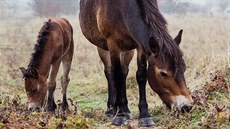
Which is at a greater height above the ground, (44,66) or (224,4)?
(224,4)

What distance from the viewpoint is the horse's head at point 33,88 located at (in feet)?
24.6

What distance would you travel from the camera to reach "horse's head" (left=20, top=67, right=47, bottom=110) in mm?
7488

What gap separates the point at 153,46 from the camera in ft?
19.5

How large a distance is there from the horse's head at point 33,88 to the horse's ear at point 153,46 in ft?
8.29

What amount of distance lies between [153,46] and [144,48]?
0.82ft

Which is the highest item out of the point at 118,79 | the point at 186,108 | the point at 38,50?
the point at 38,50

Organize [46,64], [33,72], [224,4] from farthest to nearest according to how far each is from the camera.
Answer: [224,4]
[46,64]
[33,72]

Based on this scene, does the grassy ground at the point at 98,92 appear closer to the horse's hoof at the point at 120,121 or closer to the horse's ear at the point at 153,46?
the horse's hoof at the point at 120,121

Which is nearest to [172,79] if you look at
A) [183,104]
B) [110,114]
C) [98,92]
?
[183,104]

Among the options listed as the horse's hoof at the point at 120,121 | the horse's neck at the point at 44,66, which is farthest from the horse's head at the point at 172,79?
the horse's neck at the point at 44,66

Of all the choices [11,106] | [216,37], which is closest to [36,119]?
[11,106]

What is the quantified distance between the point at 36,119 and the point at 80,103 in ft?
12.8

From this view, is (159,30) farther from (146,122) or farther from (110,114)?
(110,114)

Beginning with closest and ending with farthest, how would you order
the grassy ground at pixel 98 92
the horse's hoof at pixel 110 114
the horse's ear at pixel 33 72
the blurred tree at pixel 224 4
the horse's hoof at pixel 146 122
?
the grassy ground at pixel 98 92 → the horse's hoof at pixel 146 122 → the horse's hoof at pixel 110 114 → the horse's ear at pixel 33 72 → the blurred tree at pixel 224 4
